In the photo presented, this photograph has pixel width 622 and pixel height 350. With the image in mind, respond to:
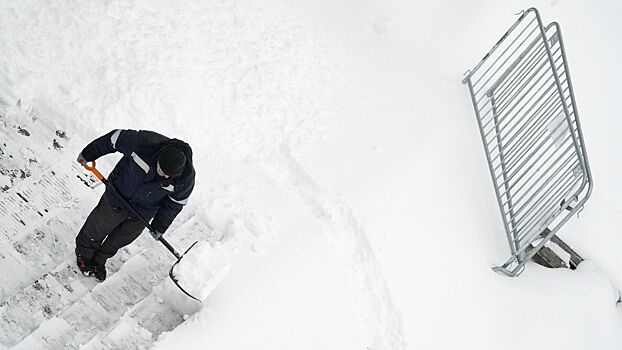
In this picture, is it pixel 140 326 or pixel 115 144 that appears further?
pixel 140 326

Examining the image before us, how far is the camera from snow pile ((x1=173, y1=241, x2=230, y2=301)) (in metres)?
3.53

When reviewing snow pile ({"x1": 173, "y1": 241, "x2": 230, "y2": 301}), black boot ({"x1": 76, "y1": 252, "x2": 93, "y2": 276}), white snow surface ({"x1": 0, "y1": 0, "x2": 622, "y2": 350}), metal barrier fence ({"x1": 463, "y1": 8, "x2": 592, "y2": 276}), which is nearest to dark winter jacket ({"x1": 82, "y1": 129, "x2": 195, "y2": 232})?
snow pile ({"x1": 173, "y1": 241, "x2": 230, "y2": 301})

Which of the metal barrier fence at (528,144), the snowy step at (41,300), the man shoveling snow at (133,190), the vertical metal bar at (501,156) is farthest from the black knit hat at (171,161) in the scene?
the vertical metal bar at (501,156)

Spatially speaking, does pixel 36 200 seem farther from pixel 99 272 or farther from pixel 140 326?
pixel 140 326

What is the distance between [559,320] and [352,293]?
1.85 m

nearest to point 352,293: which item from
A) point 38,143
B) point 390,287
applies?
point 390,287

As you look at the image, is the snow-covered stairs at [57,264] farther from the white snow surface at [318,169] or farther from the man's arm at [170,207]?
the man's arm at [170,207]

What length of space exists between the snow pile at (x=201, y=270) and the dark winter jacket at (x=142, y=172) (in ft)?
1.06

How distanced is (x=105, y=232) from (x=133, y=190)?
17.8 inches

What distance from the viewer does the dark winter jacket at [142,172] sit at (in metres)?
3.30

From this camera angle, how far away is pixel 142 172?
3324 mm

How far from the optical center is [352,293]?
13.7 feet

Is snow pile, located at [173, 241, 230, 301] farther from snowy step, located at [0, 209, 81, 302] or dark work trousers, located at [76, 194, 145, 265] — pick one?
snowy step, located at [0, 209, 81, 302]

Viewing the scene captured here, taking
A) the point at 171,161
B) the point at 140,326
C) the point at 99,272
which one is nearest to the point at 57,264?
the point at 99,272
